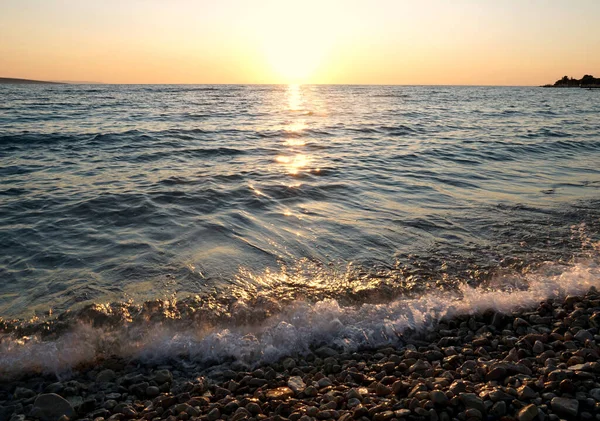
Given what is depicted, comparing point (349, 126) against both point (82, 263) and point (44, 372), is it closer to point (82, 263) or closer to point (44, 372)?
point (82, 263)

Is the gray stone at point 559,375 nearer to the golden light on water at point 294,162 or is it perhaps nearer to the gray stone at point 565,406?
→ the gray stone at point 565,406

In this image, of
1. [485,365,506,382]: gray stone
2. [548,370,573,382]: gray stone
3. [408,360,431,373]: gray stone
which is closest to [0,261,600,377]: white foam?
[408,360,431,373]: gray stone

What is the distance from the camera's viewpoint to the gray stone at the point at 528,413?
10.6ft

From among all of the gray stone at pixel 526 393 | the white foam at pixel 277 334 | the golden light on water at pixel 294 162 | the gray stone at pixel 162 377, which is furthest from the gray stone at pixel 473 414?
the golden light on water at pixel 294 162

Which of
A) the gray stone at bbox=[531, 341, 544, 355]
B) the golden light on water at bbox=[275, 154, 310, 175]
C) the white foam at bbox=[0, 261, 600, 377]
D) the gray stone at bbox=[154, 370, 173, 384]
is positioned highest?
the golden light on water at bbox=[275, 154, 310, 175]

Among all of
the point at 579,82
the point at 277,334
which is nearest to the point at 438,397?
the point at 277,334

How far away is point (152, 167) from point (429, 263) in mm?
10256

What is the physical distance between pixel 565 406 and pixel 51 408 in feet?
14.2

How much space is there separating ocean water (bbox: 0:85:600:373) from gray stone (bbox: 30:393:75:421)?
28.3 inches

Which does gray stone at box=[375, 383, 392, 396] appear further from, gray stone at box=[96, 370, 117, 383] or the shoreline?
gray stone at box=[96, 370, 117, 383]

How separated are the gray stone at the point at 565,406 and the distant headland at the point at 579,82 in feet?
402

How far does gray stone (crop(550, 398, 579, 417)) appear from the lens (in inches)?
128

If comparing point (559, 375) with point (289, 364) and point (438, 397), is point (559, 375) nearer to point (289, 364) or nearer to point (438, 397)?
point (438, 397)

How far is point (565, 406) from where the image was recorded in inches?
130
